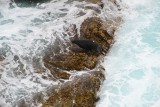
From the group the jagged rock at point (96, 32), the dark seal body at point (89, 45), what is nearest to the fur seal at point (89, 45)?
the dark seal body at point (89, 45)

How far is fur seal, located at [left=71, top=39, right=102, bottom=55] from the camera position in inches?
567

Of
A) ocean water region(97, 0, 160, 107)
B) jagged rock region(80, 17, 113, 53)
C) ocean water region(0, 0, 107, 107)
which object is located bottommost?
ocean water region(97, 0, 160, 107)

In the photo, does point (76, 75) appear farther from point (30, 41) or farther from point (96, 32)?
point (96, 32)

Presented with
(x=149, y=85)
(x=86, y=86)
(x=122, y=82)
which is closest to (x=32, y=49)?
(x=86, y=86)

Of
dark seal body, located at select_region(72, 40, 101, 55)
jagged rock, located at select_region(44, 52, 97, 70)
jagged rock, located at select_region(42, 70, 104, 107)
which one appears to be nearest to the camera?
jagged rock, located at select_region(42, 70, 104, 107)

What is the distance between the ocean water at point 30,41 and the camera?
1195 cm

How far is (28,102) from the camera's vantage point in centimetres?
1159

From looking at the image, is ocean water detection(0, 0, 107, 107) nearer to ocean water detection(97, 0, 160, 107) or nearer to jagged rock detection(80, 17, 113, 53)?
jagged rock detection(80, 17, 113, 53)

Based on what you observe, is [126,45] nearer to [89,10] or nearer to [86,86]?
[89,10]

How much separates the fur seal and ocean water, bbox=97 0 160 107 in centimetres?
62

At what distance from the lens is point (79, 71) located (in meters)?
13.4

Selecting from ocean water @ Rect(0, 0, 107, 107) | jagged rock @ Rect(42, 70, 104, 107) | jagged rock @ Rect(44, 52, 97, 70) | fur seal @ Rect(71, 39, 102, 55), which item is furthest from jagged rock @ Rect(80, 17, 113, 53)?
jagged rock @ Rect(42, 70, 104, 107)

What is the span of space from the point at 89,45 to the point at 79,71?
1.47 m

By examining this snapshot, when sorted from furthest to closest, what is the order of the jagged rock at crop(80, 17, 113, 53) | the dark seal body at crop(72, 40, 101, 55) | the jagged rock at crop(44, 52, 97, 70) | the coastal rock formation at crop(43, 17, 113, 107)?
the jagged rock at crop(80, 17, 113, 53) → the dark seal body at crop(72, 40, 101, 55) → the jagged rock at crop(44, 52, 97, 70) → the coastal rock formation at crop(43, 17, 113, 107)
